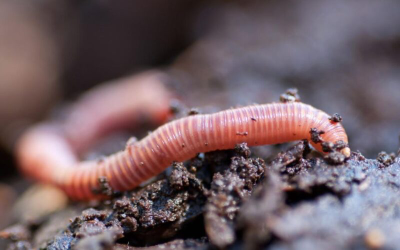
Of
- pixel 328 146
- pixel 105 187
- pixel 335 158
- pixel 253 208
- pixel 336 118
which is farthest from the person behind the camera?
pixel 105 187

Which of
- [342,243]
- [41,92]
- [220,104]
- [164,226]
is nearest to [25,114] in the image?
[41,92]

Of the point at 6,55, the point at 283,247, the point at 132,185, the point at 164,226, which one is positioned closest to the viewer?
the point at 283,247

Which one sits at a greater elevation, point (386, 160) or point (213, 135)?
point (213, 135)

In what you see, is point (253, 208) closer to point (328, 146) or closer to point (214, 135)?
point (214, 135)

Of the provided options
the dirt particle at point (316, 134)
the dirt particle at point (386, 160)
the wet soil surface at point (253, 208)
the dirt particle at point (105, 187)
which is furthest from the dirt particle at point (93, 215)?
the dirt particle at point (386, 160)

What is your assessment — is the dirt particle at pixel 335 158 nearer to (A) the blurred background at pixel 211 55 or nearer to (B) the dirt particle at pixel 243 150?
(B) the dirt particle at pixel 243 150

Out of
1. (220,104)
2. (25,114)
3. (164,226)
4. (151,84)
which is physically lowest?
(164,226)

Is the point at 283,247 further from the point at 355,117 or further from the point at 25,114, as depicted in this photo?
the point at 25,114

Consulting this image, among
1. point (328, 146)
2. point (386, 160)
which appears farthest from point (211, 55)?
point (386, 160)
